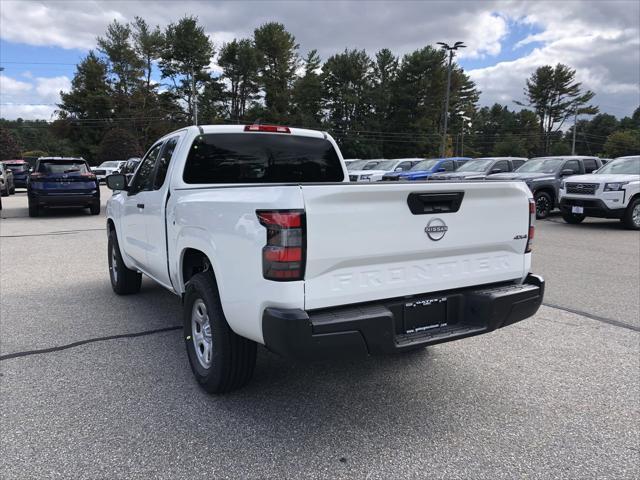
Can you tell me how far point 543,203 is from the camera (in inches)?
581

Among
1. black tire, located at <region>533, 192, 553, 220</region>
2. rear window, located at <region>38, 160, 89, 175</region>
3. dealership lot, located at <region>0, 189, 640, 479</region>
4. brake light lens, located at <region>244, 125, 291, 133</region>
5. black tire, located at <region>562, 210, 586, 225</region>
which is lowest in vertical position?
dealership lot, located at <region>0, 189, 640, 479</region>

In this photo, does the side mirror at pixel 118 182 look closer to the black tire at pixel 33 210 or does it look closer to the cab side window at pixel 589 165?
the black tire at pixel 33 210

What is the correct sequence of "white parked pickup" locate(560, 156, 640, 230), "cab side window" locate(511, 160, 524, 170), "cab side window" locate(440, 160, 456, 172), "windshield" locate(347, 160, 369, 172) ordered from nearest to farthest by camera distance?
1. "white parked pickup" locate(560, 156, 640, 230)
2. "cab side window" locate(511, 160, 524, 170)
3. "cab side window" locate(440, 160, 456, 172)
4. "windshield" locate(347, 160, 369, 172)

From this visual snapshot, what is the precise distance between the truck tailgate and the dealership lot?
0.83 m

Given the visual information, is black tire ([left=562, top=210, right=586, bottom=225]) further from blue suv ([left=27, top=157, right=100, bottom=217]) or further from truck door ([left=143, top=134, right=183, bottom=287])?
blue suv ([left=27, top=157, right=100, bottom=217])

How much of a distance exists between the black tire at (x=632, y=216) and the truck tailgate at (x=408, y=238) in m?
10.9

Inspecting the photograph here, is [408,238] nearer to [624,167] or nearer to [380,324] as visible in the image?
[380,324]

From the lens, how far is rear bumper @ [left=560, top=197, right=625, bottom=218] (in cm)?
1231

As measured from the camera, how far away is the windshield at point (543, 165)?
15.0 meters

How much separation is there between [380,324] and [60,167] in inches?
575

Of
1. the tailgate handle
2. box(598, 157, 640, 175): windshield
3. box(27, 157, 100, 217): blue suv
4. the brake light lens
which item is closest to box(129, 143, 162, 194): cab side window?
the brake light lens

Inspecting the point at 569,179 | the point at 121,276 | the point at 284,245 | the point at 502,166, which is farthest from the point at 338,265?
the point at 502,166

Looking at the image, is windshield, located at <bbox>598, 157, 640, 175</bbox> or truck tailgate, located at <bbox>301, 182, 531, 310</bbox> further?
windshield, located at <bbox>598, 157, 640, 175</bbox>

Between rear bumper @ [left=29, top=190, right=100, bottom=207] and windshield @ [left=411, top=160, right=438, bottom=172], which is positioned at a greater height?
windshield @ [left=411, top=160, right=438, bottom=172]
